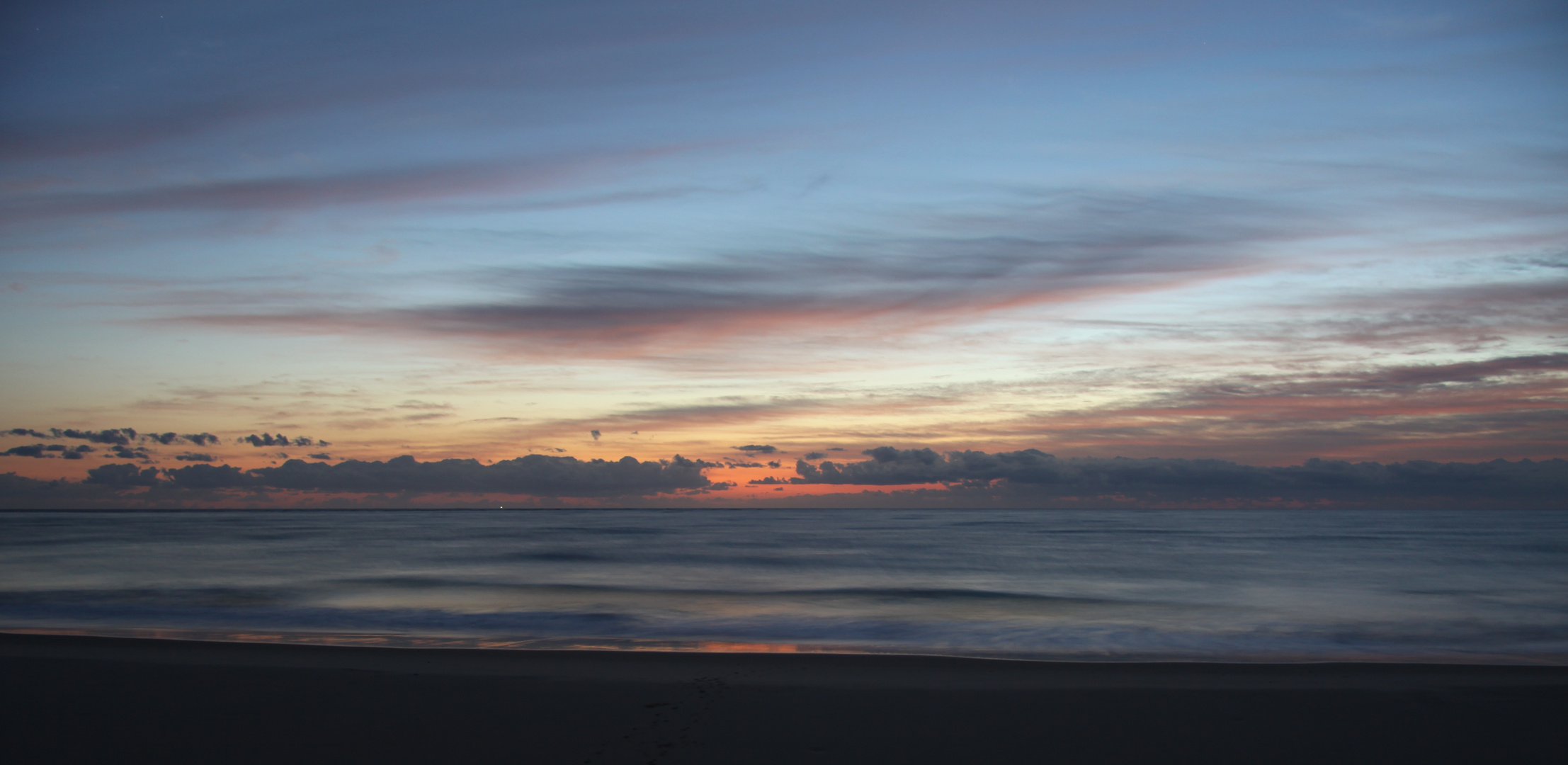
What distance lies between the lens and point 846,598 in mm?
20406

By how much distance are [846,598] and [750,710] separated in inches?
522

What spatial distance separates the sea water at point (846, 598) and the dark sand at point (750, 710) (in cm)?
220

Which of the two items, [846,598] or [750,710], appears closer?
[750,710]

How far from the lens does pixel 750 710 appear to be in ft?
24.7

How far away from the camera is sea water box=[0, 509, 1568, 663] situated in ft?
42.8

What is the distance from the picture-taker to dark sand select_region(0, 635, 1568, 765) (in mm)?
6484

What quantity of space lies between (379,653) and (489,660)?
1628mm

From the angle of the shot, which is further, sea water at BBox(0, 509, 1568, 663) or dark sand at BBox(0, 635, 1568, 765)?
sea water at BBox(0, 509, 1568, 663)

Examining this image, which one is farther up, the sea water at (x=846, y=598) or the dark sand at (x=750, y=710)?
the dark sand at (x=750, y=710)

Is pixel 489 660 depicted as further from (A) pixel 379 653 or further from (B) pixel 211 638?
(B) pixel 211 638

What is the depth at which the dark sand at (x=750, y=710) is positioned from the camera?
6.48 metres

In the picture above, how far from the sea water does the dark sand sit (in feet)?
7.21

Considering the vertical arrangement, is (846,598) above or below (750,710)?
below

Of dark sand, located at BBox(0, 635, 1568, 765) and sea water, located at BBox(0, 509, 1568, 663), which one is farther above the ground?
dark sand, located at BBox(0, 635, 1568, 765)
